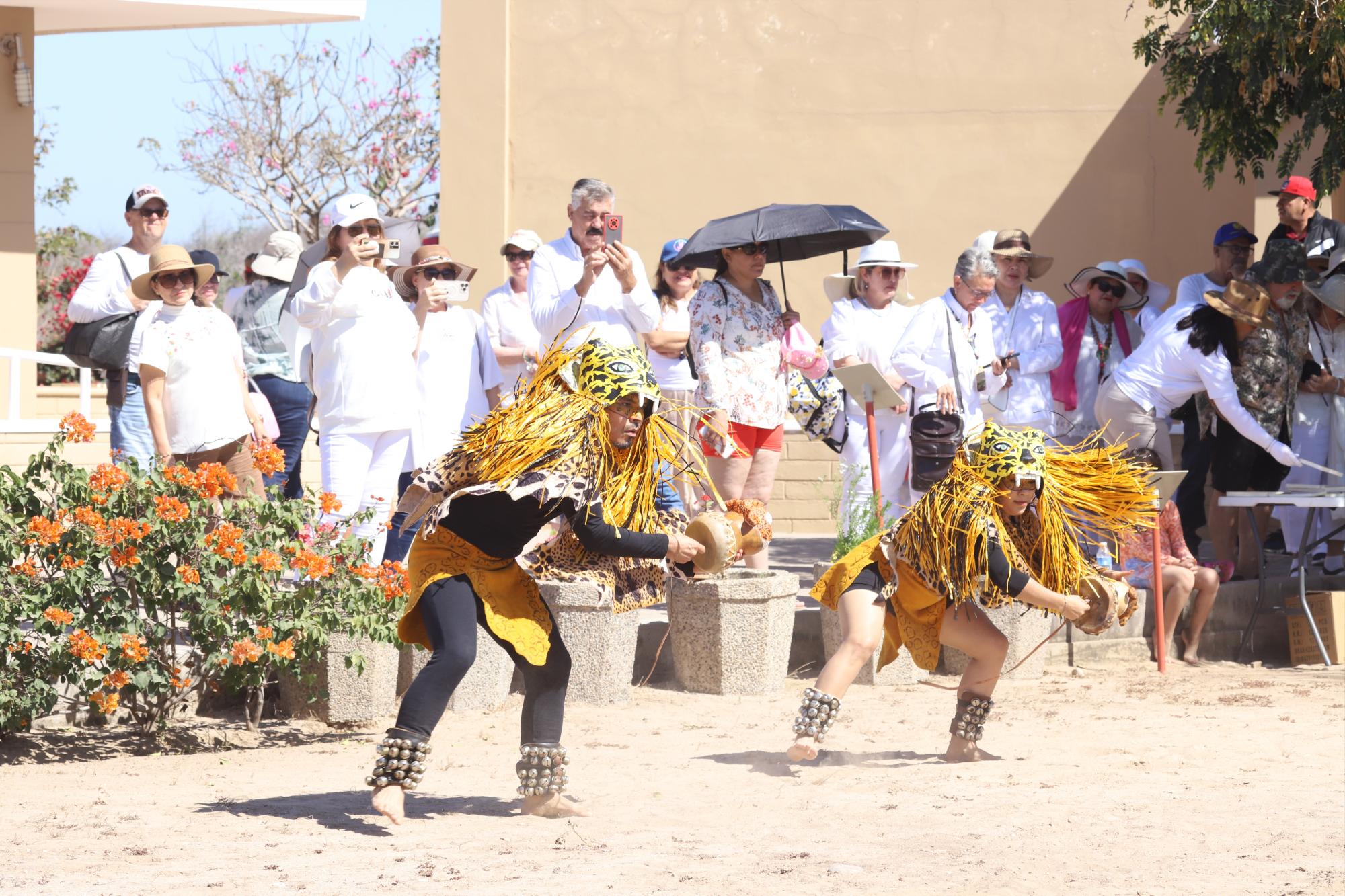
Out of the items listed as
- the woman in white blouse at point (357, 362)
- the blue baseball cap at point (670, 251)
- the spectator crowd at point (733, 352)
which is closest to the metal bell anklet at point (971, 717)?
the spectator crowd at point (733, 352)

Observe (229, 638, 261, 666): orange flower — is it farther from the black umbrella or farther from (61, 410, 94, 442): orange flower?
the black umbrella

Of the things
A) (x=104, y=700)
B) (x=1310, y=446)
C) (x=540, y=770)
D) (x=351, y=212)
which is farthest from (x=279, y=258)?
(x=1310, y=446)

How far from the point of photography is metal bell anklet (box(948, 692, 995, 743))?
Answer: 671 centimetres

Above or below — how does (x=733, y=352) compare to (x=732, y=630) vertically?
above

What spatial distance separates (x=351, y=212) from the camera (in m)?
7.70

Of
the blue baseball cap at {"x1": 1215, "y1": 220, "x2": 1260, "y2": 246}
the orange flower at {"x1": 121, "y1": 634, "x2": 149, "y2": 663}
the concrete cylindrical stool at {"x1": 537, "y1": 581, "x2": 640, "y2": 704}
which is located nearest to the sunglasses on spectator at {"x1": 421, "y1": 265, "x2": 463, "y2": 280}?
the concrete cylindrical stool at {"x1": 537, "y1": 581, "x2": 640, "y2": 704}

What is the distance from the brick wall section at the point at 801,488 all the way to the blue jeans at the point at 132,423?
6.39 metres

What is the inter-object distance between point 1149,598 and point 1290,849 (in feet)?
12.7

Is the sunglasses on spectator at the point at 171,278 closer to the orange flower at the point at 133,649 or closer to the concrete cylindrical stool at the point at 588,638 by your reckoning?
the orange flower at the point at 133,649

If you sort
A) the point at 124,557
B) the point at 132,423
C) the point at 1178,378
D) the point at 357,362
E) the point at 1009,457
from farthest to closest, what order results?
1. the point at 1178,378
2. the point at 132,423
3. the point at 357,362
4. the point at 124,557
5. the point at 1009,457

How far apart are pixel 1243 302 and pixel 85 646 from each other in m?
6.10

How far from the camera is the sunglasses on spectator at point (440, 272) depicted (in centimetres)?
862

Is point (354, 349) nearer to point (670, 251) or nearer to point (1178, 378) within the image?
point (670, 251)

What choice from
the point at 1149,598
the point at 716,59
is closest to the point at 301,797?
the point at 1149,598
